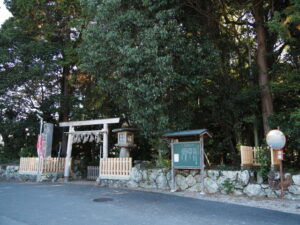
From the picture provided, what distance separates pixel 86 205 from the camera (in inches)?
248

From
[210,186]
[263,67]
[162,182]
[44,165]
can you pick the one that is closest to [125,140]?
[162,182]

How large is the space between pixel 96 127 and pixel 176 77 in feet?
28.0

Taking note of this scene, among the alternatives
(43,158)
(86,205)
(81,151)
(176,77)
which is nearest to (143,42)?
(176,77)

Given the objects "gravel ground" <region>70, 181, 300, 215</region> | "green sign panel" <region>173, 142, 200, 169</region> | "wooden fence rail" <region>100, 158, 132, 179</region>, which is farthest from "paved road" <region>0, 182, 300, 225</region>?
"wooden fence rail" <region>100, 158, 132, 179</region>

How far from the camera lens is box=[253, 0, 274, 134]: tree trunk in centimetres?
944

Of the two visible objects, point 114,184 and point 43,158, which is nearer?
point 114,184

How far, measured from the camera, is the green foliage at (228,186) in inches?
315

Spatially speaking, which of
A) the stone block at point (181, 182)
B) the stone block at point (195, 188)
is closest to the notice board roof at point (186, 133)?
the stone block at point (181, 182)

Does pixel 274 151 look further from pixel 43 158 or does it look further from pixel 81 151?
pixel 81 151

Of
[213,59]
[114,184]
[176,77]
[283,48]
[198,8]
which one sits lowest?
[114,184]

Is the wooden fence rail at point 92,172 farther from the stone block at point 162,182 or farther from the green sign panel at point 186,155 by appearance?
the green sign panel at point 186,155

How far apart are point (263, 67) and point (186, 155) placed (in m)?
4.77

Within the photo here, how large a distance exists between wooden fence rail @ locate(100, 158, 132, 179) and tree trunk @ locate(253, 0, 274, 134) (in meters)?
5.65

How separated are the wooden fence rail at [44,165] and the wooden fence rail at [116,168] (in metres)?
3.03
